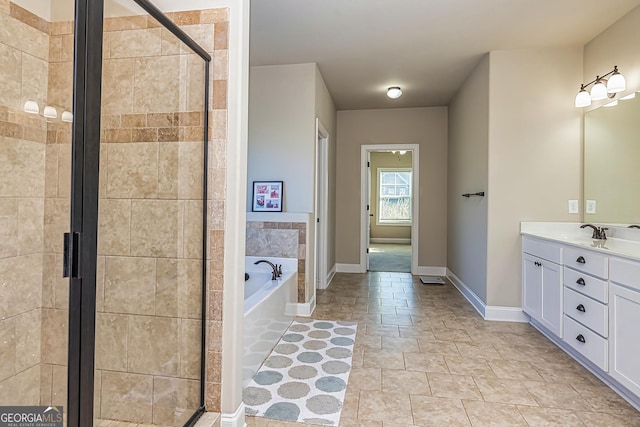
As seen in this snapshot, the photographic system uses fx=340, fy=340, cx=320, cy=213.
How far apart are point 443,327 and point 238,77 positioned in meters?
2.70

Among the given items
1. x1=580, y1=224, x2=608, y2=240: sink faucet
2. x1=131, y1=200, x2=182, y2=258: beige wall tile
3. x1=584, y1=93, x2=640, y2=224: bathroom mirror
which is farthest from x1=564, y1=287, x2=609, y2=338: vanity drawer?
x1=131, y1=200, x2=182, y2=258: beige wall tile

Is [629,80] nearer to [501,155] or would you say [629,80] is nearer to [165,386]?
[501,155]

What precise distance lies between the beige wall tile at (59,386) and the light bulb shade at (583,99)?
12.9 ft

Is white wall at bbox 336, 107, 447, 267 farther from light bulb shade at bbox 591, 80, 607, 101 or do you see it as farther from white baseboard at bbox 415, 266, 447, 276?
light bulb shade at bbox 591, 80, 607, 101

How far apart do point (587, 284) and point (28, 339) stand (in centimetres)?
311

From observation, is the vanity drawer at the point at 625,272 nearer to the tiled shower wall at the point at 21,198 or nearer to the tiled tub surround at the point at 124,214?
the tiled tub surround at the point at 124,214

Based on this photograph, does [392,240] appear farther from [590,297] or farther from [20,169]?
[20,169]

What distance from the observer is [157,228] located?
1.59m

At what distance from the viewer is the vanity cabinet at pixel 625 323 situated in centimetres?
183

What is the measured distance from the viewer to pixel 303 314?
135 inches

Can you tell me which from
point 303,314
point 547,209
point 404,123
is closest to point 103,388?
point 303,314

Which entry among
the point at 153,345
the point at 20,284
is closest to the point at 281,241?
the point at 153,345

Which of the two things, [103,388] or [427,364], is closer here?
[103,388]

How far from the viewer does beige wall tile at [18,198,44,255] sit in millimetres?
1390
